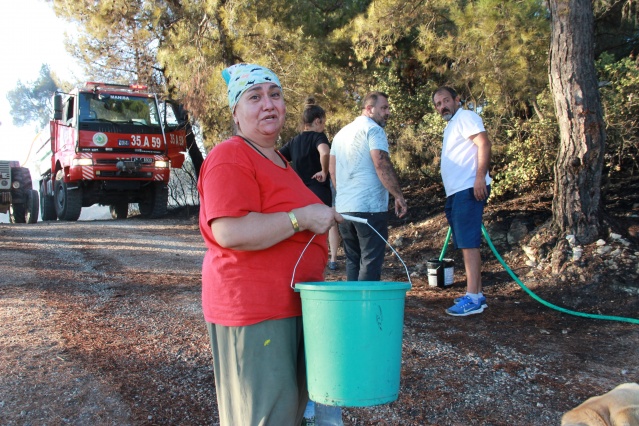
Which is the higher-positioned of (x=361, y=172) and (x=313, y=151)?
(x=313, y=151)

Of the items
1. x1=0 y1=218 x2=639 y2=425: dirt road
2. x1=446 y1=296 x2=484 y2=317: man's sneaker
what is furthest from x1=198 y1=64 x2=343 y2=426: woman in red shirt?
x1=446 y1=296 x2=484 y2=317: man's sneaker

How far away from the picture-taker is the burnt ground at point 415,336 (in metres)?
3.10

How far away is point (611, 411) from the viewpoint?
2.15 m

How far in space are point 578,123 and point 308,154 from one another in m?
2.64

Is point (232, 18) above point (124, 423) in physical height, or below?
above

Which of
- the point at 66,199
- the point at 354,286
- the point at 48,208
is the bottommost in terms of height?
the point at 354,286

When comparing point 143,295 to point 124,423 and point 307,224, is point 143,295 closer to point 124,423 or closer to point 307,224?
point 124,423

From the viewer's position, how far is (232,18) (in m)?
9.55

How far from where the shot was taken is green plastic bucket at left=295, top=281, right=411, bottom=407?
5.69 feet

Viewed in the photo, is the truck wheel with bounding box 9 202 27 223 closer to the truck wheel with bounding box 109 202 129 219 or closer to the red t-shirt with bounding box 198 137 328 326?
the truck wheel with bounding box 109 202 129 219

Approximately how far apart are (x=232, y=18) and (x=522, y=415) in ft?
26.7

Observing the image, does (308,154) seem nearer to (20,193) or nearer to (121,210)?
(121,210)

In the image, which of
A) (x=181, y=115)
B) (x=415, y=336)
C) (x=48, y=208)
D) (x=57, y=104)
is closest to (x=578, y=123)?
(x=415, y=336)

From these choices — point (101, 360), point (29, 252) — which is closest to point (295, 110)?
point (29, 252)
